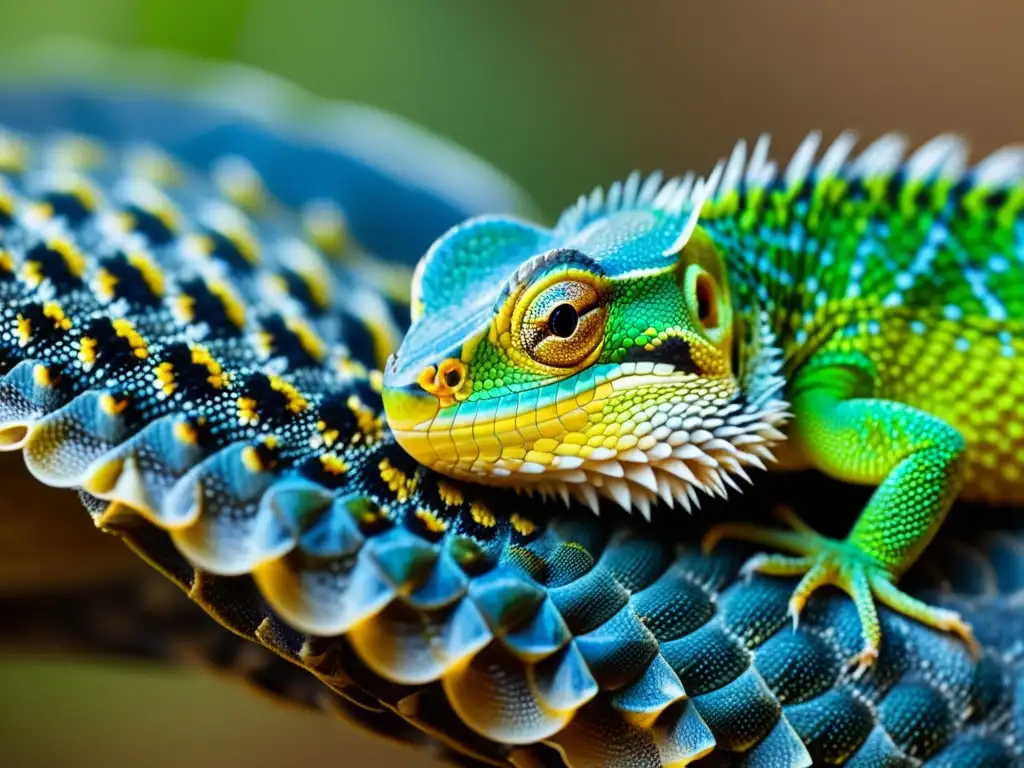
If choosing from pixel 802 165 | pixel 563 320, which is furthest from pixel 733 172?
pixel 563 320

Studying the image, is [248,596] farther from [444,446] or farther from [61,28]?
[61,28]

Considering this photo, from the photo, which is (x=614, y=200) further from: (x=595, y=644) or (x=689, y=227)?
(x=595, y=644)

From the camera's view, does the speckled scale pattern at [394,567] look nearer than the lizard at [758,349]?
Yes

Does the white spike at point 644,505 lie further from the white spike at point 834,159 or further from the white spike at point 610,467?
the white spike at point 834,159

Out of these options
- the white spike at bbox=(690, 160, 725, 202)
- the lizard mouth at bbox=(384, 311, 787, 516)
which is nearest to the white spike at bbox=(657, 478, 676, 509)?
the lizard mouth at bbox=(384, 311, 787, 516)

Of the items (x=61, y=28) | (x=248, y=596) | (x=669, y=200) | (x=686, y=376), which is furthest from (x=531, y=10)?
(x=248, y=596)

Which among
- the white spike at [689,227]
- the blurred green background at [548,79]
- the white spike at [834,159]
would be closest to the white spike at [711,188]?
the white spike at [689,227]
